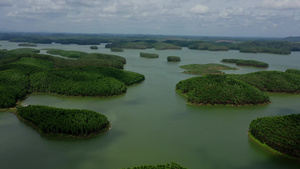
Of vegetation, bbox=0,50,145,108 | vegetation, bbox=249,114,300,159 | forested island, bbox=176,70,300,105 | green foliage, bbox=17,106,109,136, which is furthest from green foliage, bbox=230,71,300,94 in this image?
green foliage, bbox=17,106,109,136

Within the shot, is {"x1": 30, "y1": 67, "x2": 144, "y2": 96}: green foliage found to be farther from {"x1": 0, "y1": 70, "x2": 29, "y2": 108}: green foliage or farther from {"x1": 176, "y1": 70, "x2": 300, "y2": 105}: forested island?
{"x1": 176, "y1": 70, "x2": 300, "y2": 105}: forested island

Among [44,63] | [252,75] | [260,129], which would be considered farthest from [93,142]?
[44,63]

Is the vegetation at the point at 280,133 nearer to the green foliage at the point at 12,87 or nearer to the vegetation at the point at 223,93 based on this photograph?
the vegetation at the point at 223,93

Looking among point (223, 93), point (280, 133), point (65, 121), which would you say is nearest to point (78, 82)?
point (65, 121)

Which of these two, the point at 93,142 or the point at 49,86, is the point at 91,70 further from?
the point at 93,142

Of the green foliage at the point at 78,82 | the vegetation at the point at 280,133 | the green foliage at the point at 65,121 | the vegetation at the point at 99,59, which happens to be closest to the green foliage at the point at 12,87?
the green foliage at the point at 78,82

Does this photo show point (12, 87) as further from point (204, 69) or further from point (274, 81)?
point (274, 81)
